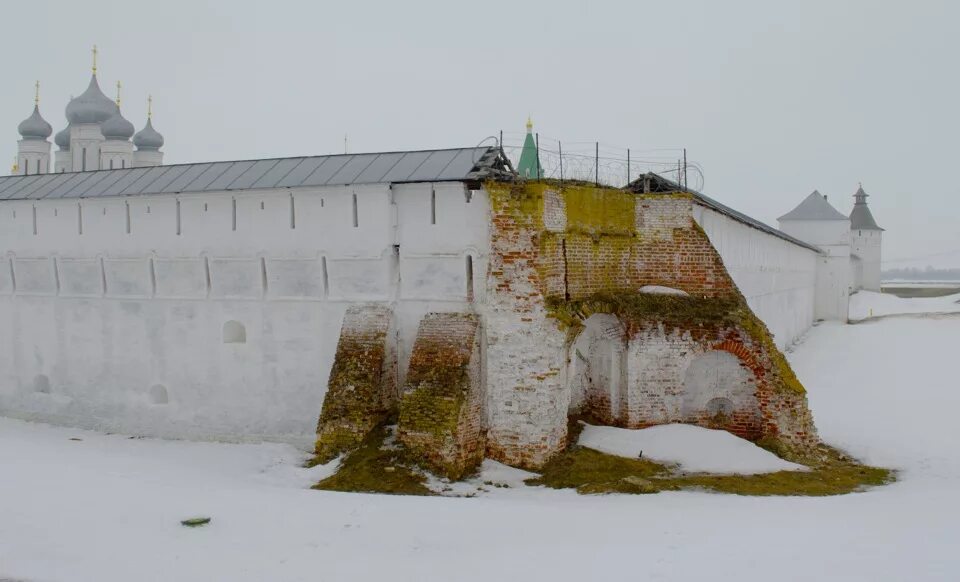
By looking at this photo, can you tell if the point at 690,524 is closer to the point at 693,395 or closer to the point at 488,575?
the point at 488,575

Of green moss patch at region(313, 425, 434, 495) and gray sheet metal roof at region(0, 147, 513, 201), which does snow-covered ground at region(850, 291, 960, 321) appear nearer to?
gray sheet metal roof at region(0, 147, 513, 201)

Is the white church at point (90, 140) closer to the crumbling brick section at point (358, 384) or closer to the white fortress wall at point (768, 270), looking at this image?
the crumbling brick section at point (358, 384)

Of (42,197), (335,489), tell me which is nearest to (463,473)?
(335,489)

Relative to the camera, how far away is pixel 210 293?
15500 mm

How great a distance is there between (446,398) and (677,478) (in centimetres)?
351

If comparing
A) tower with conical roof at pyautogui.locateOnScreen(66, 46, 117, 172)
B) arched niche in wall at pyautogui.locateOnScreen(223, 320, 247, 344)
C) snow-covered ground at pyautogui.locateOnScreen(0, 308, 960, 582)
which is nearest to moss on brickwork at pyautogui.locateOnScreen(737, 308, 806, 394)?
snow-covered ground at pyautogui.locateOnScreen(0, 308, 960, 582)

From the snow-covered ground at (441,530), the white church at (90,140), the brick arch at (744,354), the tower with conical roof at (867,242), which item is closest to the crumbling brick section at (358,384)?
the snow-covered ground at (441,530)

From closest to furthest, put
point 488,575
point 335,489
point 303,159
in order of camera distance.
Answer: point 488,575 → point 335,489 → point 303,159

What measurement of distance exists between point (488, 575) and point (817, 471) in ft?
20.3

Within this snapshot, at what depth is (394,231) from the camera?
542 inches

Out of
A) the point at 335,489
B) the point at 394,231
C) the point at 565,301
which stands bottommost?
the point at 335,489

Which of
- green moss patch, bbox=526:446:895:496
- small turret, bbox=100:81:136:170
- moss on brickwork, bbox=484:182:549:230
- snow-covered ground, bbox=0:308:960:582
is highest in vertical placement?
small turret, bbox=100:81:136:170

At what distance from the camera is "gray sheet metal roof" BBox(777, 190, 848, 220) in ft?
132

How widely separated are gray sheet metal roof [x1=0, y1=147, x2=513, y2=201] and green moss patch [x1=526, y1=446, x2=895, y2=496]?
15.3 ft
